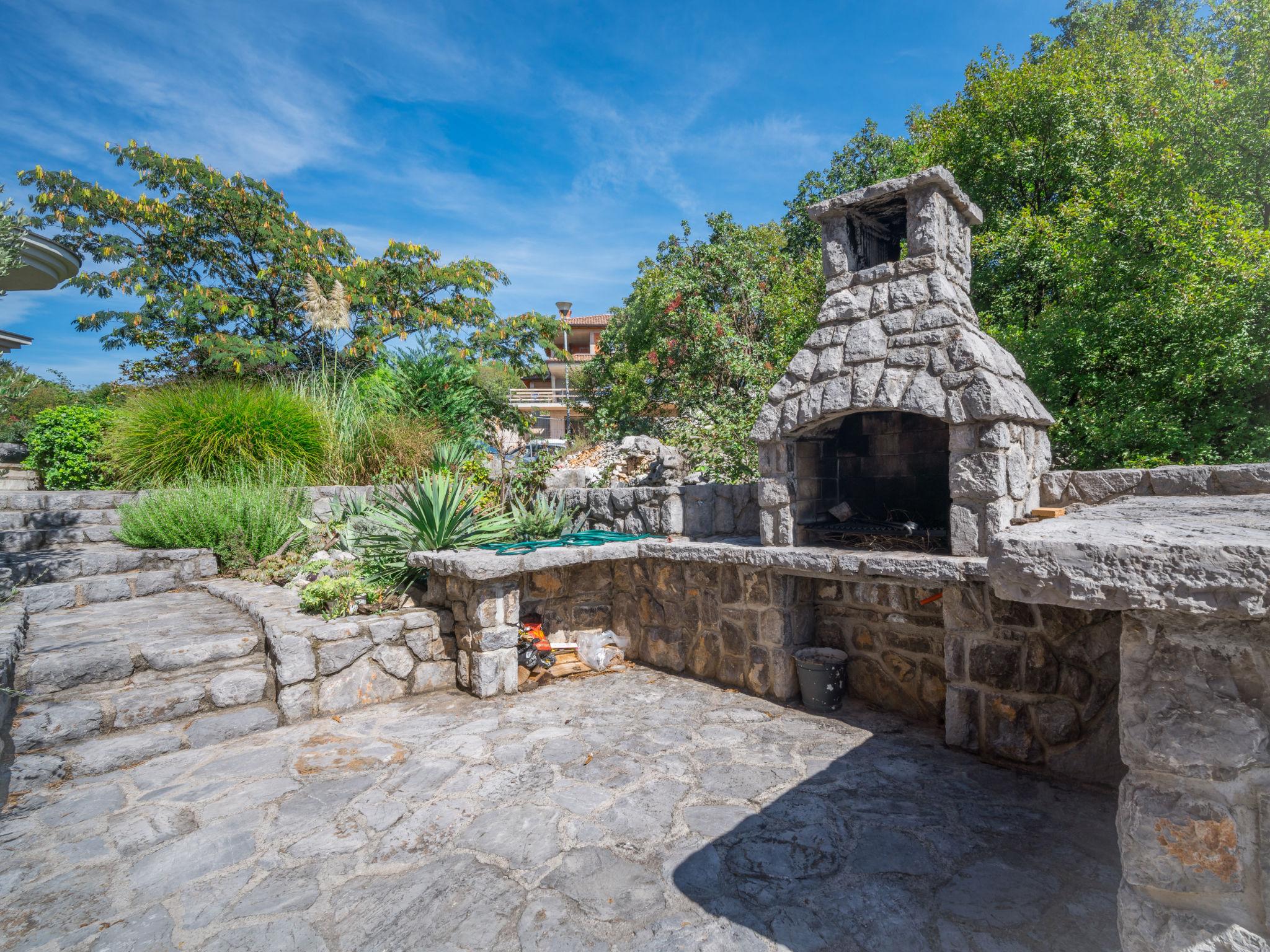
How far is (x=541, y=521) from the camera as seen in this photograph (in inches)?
234

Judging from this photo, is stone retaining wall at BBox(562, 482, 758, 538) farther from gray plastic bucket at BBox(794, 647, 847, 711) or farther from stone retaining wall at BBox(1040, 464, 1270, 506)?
stone retaining wall at BBox(1040, 464, 1270, 506)

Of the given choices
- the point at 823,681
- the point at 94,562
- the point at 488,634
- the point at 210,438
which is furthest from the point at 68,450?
the point at 823,681

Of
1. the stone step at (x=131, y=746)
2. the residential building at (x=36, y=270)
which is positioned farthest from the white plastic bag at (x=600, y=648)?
the residential building at (x=36, y=270)

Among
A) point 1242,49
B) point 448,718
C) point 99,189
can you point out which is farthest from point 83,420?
point 1242,49

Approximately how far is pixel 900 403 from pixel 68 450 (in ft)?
27.5

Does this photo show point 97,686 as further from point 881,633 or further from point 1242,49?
point 1242,49

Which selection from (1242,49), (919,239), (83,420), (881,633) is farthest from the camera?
(1242,49)

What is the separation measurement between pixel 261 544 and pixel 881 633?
5469 millimetres

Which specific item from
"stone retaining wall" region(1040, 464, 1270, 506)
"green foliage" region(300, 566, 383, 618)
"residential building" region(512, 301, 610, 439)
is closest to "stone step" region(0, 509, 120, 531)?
"green foliage" region(300, 566, 383, 618)

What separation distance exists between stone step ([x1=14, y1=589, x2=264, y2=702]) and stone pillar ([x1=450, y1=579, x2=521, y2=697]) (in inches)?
51.0

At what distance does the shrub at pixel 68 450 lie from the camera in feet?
22.6

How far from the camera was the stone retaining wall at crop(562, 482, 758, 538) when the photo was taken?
216 inches

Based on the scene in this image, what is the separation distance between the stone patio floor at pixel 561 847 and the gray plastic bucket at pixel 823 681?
37cm

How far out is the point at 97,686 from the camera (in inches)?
144
